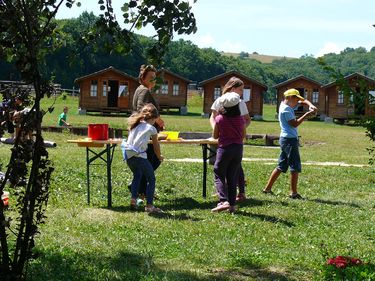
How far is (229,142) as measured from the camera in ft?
29.6

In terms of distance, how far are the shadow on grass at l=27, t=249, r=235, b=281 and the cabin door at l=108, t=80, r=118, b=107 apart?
47.9m

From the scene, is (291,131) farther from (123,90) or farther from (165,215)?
(123,90)

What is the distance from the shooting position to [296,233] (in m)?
7.88

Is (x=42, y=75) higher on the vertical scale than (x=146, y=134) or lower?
higher

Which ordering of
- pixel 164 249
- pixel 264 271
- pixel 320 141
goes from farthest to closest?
pixel 320 141 < pixel 164 249 < pixel 264 271

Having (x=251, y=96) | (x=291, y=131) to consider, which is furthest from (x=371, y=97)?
(x=251, y=96)

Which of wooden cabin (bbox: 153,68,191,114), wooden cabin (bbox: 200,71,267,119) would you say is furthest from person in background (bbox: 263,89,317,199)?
wooden cabin (bbox: 153,68,191,114)

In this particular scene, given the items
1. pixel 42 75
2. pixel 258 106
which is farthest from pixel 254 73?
pixel 42 75

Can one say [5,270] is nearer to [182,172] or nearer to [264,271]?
[264,271]

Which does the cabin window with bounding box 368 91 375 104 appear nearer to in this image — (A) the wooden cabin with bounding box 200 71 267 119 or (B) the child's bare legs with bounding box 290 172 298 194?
(B) the child's bare legs with bounding box 290 172 298 194

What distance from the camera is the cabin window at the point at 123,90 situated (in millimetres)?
53719

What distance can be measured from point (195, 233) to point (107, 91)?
153ft

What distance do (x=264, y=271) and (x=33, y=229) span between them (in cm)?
219

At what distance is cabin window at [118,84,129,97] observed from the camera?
176 ft
